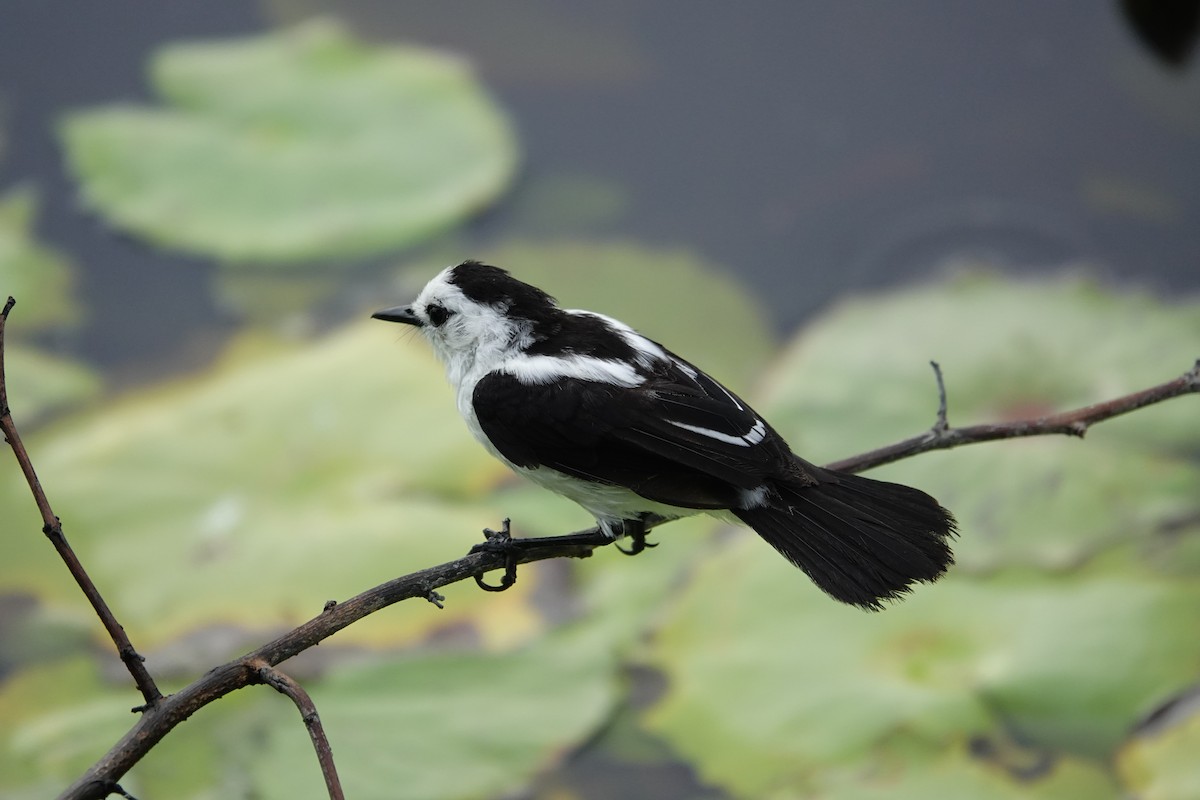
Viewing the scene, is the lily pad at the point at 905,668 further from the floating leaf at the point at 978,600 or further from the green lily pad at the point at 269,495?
the green lily pad at the point at 269,495

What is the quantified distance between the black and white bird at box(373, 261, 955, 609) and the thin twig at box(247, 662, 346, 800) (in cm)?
60

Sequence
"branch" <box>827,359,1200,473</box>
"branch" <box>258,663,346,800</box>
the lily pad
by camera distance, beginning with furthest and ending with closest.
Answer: the lily pad
"branch" <box>827,359,1200,473</box>
"branch" <box>258,663,346,800</box>

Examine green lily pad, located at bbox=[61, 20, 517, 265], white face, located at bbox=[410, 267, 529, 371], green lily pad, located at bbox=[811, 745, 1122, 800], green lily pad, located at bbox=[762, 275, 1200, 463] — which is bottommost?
green lily pad, located at bbox=[811, 745, 1122, 800]

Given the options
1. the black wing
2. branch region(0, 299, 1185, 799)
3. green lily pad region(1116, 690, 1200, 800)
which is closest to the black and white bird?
the black wing

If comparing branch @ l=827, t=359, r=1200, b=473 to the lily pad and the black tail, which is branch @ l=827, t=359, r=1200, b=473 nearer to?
the black tail

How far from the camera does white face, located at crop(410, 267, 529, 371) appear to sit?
6.79 feet

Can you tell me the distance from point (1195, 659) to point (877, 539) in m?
1.22

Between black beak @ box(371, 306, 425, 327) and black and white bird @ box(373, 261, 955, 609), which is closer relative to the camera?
black and white bird @ box(373, 261, 955, 609)

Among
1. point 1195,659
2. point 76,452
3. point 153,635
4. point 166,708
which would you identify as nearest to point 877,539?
point 166,708

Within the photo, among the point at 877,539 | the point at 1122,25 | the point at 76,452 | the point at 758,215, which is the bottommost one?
the point at 877,539

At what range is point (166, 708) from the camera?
1.35 m

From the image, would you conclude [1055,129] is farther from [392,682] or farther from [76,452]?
[76,452]

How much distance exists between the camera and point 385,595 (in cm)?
150

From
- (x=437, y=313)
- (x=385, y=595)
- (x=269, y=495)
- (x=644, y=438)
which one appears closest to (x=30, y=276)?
(x=269, y=495)
